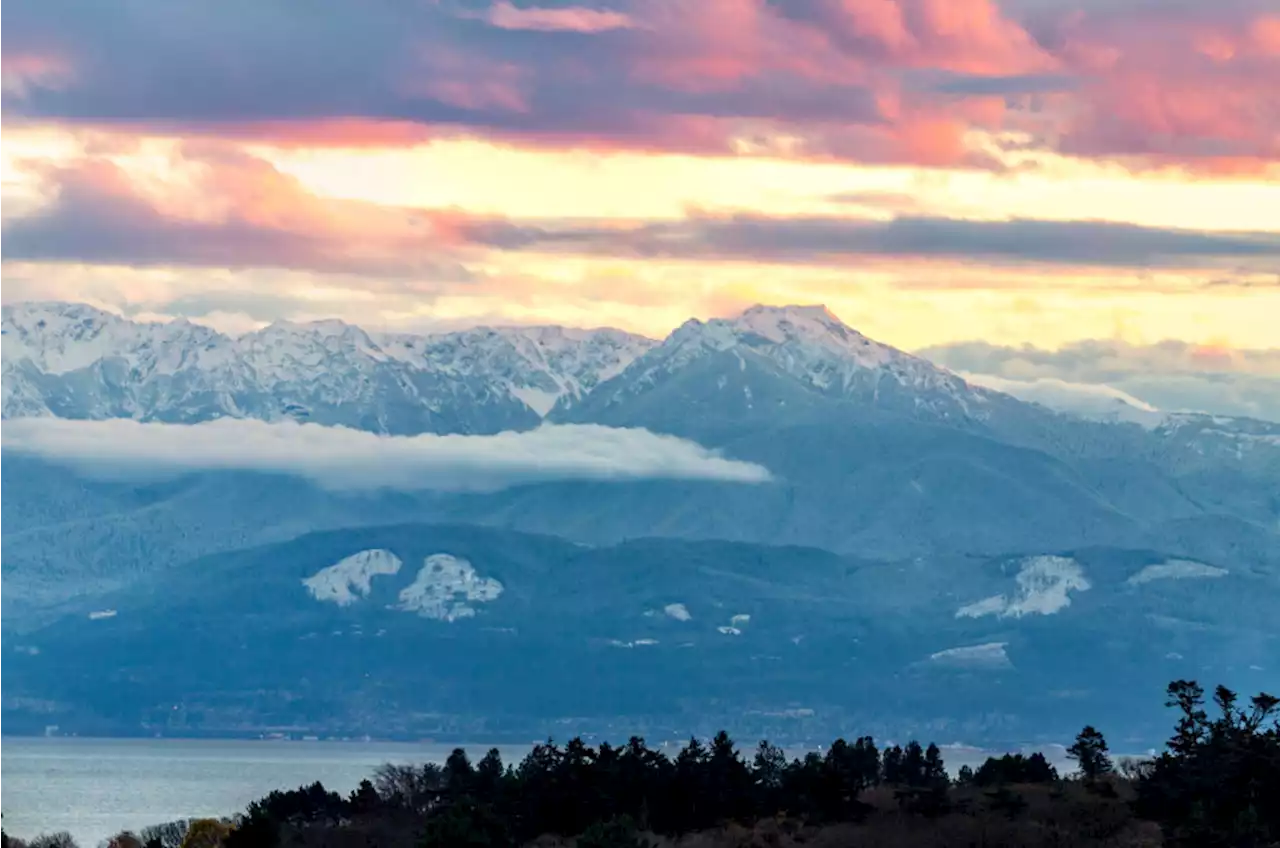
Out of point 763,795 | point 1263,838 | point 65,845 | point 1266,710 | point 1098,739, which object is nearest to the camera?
point 1263,838

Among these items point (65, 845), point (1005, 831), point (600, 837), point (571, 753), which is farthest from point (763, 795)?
point (65, 845)

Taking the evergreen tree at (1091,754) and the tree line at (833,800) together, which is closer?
the tree line at (833,800)

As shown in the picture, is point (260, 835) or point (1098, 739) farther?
point (1098, 739)

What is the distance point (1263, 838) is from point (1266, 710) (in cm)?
1304

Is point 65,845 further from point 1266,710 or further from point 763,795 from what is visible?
point 1266,710

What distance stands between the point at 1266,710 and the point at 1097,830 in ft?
29.0

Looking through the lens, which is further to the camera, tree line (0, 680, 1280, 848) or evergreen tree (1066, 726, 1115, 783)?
evergreen tree (1066, 726, 1115, 783)

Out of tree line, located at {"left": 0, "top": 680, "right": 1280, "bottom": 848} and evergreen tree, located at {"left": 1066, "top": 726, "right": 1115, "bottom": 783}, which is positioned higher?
evergreen tree, located at {"left": 1066, "top": 726, "right": 1115, "bottom": 783}

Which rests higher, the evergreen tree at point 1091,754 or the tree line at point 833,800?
the evergreen tree at point 1091,754

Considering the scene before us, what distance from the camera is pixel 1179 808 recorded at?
11800cm

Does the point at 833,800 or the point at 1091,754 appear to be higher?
the point at 1091,754

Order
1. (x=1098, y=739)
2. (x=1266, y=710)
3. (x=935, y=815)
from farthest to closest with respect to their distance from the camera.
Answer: (x=1098, y=739) < (x=935, y=815) < (x=1266, y=710)

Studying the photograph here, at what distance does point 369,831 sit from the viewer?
5625 inches

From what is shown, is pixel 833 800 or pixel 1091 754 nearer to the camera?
pixel 833 800
